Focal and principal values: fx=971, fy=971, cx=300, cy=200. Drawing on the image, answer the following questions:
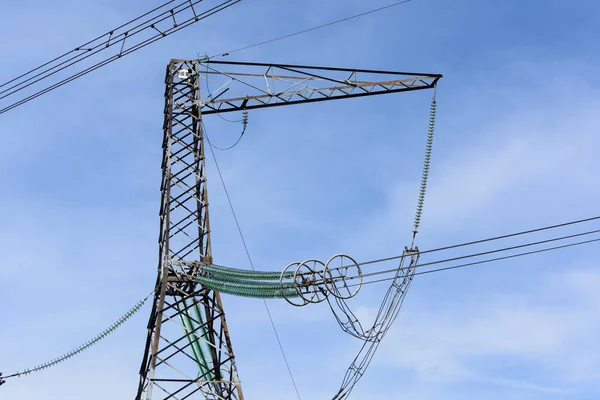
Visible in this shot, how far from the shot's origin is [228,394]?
40.3 metres

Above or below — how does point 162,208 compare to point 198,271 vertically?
above

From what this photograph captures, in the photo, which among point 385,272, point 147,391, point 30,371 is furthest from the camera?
point 30,371

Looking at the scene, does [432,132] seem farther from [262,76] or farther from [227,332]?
[227,332]

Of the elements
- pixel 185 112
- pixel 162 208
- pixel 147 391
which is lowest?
pixel 147 391

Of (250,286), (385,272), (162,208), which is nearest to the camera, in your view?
(385,272)

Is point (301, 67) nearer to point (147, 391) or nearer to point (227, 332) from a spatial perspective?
point (227, 332)

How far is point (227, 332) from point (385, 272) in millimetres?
10164

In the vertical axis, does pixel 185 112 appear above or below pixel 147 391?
above

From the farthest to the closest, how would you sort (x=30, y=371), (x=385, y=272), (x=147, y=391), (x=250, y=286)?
(x=30, y=371)
(x=147, y=391)
(x=250, y=286)
(x=385, y=272)

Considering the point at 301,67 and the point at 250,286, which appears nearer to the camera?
the point at 250,286

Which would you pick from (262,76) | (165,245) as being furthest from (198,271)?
(262,76)

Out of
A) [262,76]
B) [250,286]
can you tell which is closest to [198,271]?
[250,286]

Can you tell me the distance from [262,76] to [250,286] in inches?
432

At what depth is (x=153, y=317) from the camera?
40688mm
